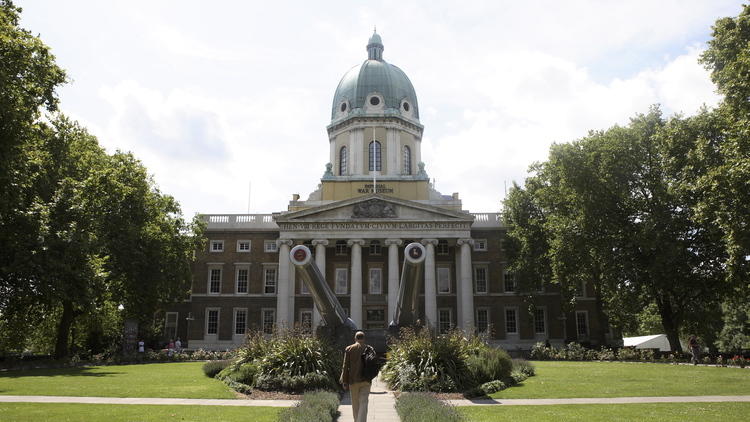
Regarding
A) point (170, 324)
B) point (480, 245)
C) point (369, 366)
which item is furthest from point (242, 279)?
point (369, 366)

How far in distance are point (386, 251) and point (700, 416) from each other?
38.3 metres

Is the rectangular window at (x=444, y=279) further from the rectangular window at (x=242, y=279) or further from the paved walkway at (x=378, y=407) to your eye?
the paved walkway at (x=378, y=407)

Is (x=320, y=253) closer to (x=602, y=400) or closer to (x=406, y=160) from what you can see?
(x=406, y=160)

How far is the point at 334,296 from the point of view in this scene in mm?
21328

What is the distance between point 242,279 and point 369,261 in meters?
11.4

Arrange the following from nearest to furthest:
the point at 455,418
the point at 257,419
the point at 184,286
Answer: the point at 455,418
the point at 257,419
the point at 184,286

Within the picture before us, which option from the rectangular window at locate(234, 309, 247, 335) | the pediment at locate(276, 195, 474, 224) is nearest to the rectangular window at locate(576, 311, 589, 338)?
the pediment at locate(276, 195, 474, 224)

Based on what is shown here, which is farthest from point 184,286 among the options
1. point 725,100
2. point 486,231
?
point 725,100

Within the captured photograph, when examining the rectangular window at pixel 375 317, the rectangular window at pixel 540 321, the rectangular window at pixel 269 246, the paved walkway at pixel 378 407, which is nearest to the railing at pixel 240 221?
Answer: the rectangular window at pixel 269 246

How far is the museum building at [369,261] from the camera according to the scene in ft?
155

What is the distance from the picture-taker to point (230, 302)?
51031 mm

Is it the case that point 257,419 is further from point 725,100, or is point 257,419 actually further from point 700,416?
point 725,100

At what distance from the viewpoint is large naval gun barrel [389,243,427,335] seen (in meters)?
16.4

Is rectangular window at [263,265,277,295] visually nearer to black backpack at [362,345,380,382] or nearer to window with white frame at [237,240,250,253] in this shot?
window with white frame at [237,240,250,253]
